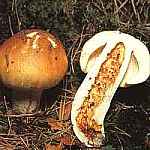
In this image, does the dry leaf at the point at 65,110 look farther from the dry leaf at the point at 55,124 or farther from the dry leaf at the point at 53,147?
the dry leaf at the point at 53,147

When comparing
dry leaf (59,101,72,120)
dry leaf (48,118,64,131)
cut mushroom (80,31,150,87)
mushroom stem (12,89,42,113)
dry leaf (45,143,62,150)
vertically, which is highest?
cut mushroom (80,31,150,87)

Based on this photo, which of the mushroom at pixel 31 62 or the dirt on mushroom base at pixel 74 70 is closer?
the mushroom at pixel 31 62

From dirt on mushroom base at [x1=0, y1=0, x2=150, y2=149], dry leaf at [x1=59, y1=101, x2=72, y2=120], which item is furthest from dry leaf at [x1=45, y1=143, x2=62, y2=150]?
dry leaf at [x1=59, y1=101, x2=72, y2=120]

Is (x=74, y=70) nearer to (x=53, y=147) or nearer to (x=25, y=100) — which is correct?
(x=25, y=100)

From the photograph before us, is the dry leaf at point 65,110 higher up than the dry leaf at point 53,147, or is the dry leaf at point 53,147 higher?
the dry leaf at point 65,110

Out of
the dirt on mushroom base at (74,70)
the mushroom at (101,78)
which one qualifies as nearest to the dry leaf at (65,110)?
the dirt on mushroom base at (74,70)

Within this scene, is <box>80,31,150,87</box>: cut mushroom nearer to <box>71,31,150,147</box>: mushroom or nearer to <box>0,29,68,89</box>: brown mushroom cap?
<box>71,31,150,147</box>: mushroom
